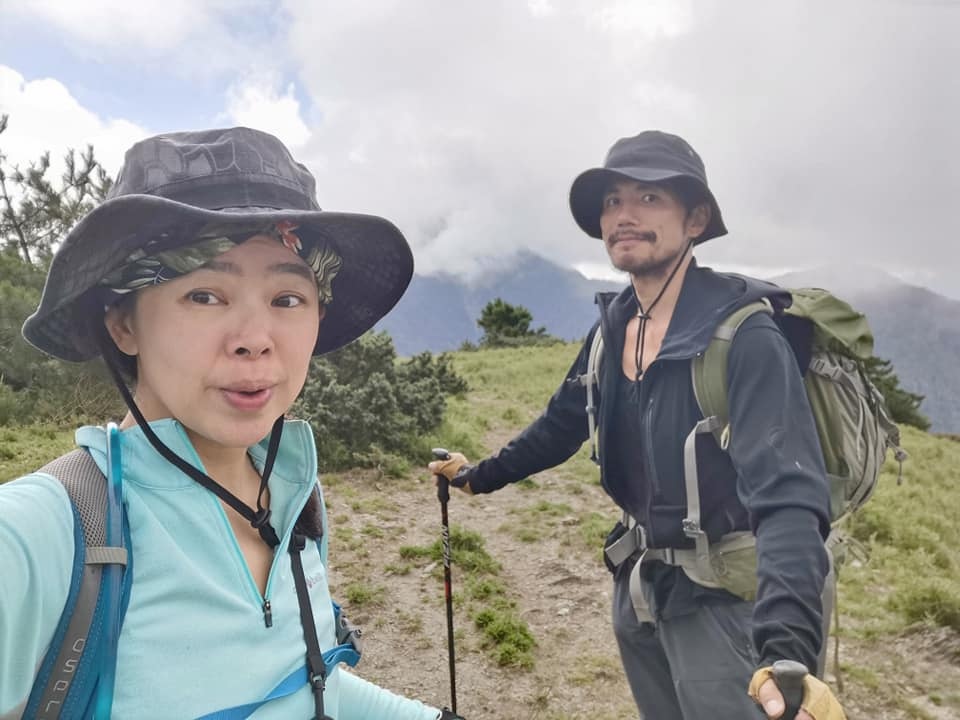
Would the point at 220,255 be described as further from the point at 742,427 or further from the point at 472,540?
the point at 472,540

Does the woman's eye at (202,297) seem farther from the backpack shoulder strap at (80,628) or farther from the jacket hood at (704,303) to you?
the jacket hood at (704,303)

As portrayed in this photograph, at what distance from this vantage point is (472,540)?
6.46 meters

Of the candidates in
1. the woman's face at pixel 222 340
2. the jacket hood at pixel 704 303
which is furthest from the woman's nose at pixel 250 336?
the jacket hood at pixel 704 303

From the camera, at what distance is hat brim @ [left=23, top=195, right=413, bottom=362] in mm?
1120

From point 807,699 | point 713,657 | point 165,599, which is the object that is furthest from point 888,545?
point 165,599

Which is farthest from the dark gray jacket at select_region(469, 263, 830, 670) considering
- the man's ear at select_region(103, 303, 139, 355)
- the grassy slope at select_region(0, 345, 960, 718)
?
the man's ear at select_region(103, 303, 139, 355)

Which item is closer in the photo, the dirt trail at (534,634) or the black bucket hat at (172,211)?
the black bucket hat at (172,211)

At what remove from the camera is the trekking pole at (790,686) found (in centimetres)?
145

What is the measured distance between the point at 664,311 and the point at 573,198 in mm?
787

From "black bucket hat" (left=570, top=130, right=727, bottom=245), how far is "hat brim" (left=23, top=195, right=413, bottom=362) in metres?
1.33

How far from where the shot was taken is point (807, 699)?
146cm

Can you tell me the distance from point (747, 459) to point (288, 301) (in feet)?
4.95

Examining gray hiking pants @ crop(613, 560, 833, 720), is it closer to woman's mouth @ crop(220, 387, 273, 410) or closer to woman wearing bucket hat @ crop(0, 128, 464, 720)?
woman wearing bucket hat @ crop(0, 128, 464, 720)

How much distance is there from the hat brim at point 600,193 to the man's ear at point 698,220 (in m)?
0.02
